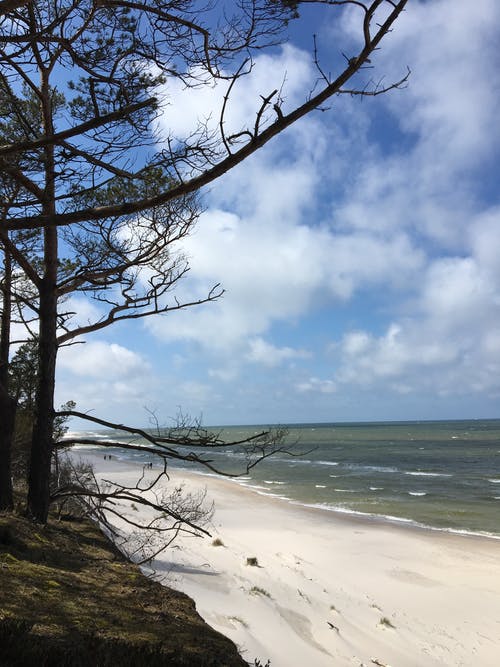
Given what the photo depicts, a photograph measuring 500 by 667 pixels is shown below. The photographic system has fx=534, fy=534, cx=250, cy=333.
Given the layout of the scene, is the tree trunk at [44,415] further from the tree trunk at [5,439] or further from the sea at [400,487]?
the sea at [400,487]

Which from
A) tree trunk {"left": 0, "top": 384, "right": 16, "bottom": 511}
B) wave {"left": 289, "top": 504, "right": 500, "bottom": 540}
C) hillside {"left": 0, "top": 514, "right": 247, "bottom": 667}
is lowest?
wave {"left": 289, "top": 504, "right": 500, "bottom": 540}

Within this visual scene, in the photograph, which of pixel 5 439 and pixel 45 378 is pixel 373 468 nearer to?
pixel 45 378

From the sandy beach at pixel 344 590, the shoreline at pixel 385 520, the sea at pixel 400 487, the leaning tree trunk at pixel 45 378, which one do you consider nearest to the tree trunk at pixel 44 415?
the leaning tree trunk at pixel 45 378

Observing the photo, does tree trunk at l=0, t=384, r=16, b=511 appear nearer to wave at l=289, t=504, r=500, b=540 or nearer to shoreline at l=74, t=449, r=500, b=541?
shoreline at l=74, t=449, r=500, b=541

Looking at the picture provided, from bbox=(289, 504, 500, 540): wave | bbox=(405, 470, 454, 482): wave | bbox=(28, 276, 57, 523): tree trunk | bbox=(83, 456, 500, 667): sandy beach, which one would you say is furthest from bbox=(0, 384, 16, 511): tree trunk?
bbox=(405, 470, 454, 482): wave

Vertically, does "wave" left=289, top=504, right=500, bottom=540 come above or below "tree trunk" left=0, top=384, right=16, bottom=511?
below

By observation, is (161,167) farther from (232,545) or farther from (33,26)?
(232,545)

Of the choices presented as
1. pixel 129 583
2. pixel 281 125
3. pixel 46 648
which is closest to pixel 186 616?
pixel 129 583

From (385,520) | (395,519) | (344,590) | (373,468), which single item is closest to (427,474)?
(373,468)

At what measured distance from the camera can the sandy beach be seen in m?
7.33

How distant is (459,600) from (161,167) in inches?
445

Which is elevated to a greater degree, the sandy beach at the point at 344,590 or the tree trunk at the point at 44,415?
the tree trunk at the point at 44,415

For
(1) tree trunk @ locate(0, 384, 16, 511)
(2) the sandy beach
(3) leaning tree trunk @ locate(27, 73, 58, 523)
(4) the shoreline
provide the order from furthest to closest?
(4) the shoreline, (2) the sandy beach, (3) leaning tree trunk @ locate(27, 73, 58, 523), (1) tree trunk @ locate(0, 384, 16, 511)

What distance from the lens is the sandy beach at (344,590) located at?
7332 millimetres
